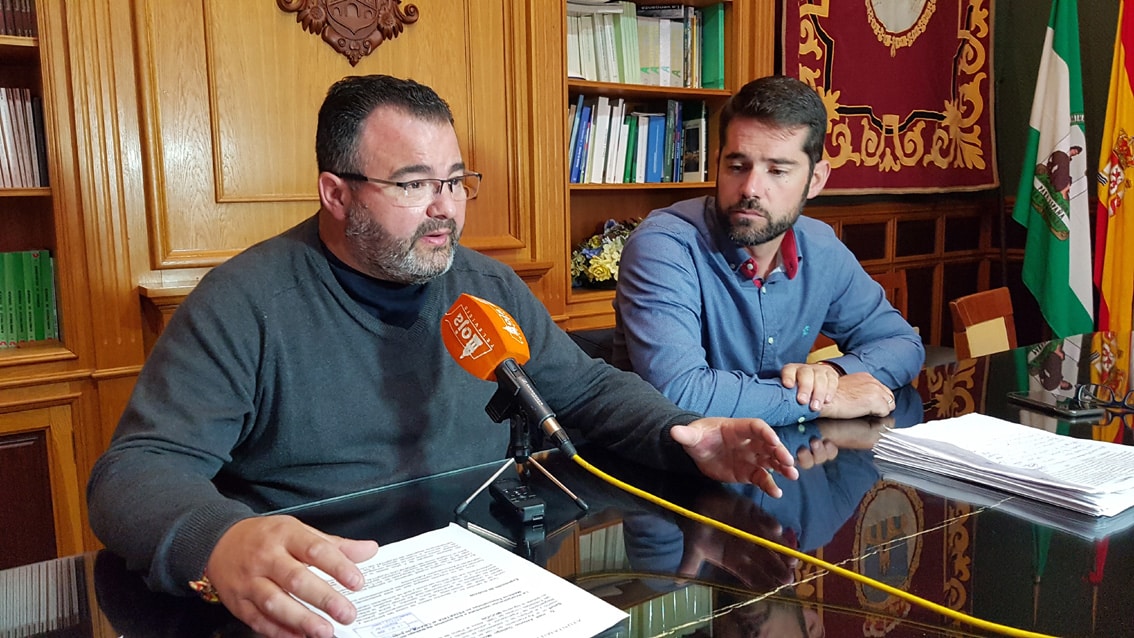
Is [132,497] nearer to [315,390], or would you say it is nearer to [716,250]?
[315,390]

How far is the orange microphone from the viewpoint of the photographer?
98cm

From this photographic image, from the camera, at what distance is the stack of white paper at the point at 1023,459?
1070mm

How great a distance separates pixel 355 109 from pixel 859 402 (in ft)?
3.25

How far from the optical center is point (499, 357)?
1.04 m

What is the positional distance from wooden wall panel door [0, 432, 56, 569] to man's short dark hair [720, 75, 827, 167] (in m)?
1.86

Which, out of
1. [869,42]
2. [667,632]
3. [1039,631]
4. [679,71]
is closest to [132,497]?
[667,632]

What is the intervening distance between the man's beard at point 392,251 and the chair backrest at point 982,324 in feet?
5.01

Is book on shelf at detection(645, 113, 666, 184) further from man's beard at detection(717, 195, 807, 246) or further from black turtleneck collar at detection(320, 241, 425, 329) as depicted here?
black turtleneck collar at detection(320, 241, 425, 329)

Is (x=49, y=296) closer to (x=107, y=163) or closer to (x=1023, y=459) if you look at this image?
(x=107, y=163)

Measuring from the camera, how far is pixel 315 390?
1302mm

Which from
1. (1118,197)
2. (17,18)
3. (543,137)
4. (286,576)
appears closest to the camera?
(286,576)

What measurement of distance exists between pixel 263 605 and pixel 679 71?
9.25 feet

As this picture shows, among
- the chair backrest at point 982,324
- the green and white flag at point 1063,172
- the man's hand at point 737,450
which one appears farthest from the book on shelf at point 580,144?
the green and white flag at point 1063,172

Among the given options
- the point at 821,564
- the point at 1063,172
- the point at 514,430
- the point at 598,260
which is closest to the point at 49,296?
the point at 598,260
